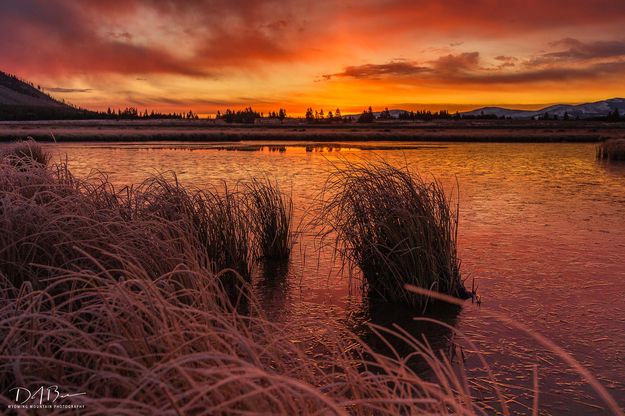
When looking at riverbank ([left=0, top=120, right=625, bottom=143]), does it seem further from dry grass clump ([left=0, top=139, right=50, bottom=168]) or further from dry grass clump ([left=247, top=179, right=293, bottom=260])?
dry grass clump ([left=247, top=179, right=293, bottom=260])

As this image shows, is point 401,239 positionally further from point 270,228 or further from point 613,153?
point 613,153

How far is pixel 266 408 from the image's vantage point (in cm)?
271

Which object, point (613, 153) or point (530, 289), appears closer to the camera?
point (530, 289)

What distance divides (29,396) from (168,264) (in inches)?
103

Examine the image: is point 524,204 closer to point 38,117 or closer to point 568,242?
point 568,242

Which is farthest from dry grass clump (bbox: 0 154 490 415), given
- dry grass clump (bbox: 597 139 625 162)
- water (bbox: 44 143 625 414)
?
dry grass clump (bbox: 597 139 625 162)

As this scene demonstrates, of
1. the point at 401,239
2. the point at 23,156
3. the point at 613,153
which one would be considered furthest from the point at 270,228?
the point at 613,153

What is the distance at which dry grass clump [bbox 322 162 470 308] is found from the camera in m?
7.86

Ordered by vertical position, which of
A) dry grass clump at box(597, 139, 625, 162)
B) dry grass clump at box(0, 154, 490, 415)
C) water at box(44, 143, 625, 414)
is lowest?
water at box(44, 143, 625, 414)

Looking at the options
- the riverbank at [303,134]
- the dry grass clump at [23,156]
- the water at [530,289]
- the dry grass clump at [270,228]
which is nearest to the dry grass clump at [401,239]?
the water at [530,289]

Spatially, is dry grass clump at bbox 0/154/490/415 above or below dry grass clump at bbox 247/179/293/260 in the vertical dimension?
above

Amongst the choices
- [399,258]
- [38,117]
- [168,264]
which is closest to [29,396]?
[168,264]

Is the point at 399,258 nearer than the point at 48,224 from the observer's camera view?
No

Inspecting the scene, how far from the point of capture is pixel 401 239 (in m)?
8.02
